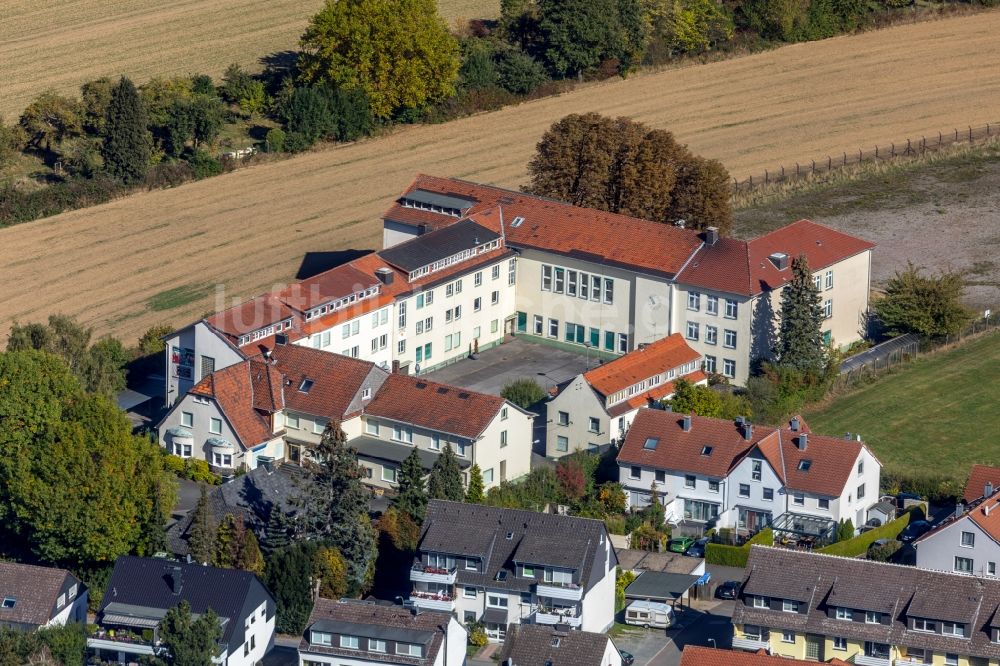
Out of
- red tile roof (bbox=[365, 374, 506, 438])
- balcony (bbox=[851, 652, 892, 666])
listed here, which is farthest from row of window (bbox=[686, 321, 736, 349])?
balcony (bbox=[851, 652, 892, 666])

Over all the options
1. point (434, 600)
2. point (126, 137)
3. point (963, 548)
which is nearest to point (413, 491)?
point (434, 600)

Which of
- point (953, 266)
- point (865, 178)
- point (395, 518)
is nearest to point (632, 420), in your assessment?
point (395, 518)

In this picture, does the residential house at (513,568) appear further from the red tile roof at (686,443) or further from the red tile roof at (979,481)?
the red tile roof at (979,481)

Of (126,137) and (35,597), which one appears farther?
(126,137)

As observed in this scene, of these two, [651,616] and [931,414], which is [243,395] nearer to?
[651,616]

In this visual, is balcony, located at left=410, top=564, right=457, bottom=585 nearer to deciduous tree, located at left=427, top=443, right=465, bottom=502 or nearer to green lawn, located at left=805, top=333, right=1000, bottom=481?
deciduous tree, located at left=427, top=443, right=465, bottom=502
